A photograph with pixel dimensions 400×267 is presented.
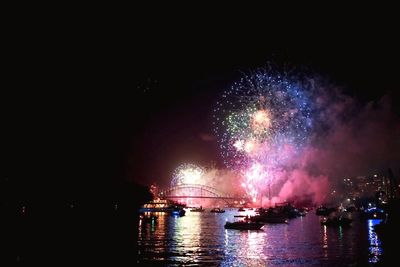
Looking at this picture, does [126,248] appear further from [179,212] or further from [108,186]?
[179,212]

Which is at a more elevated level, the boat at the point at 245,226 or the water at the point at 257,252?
the boat at the point at 245,226

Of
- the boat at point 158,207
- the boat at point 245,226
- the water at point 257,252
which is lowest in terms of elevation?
the water at point 257,252

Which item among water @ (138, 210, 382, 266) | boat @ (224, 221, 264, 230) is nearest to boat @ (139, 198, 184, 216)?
boat @ (224, 221, 264, 230)

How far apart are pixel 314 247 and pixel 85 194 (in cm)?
3552

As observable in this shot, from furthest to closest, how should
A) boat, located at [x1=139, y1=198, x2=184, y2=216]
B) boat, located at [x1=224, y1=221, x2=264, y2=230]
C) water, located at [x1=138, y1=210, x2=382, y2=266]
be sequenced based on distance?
boat, located at [x1=139, y1=198, x2=184, y2=216]
boat, located at [x1=224, y1=221, x2=264, y2=230]
water, located at [x1=138, y1=210, x2=382, y2=266]

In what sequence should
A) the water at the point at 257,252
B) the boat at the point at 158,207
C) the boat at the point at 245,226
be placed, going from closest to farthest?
the water at the point at 257,252, the boat at the point at 245,226, the boat at the point at 158,207

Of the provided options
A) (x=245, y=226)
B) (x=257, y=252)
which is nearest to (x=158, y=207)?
(x=245, y=226)

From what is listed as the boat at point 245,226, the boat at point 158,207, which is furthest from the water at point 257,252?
the boat at point 158,207

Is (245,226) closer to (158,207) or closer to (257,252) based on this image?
(257,252)

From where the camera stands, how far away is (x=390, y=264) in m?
31.2

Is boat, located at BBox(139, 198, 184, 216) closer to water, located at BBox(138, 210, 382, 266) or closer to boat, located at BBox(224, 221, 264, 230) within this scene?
boat, located at BBox(224, 221, 264, 230)

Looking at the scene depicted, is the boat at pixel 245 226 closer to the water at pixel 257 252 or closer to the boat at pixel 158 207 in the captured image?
the water at pixel 257 252

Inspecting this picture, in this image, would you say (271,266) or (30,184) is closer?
(271,266)

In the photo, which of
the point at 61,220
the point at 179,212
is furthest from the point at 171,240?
the point at 179,212
